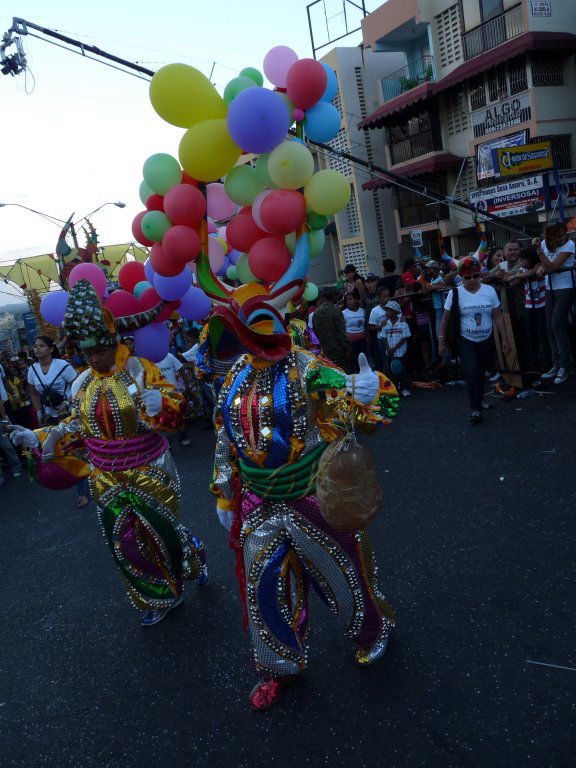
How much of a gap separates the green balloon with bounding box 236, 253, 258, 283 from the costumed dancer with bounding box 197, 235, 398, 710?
23 cm

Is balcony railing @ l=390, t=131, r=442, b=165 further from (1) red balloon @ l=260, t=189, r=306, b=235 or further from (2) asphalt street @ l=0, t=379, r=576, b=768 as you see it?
(1) red balloon @ l=260, t=189, r=306, b=235

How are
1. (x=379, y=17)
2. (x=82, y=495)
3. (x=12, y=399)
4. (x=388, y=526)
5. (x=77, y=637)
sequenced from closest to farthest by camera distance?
(x=77, y=637), (x=388, y=526), (x=82, y=495), (x=12, y=399), (x=379, y=17)

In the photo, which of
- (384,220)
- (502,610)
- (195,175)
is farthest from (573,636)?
(384,220)

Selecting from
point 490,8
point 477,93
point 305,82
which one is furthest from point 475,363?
point 490,8

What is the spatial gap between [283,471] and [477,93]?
18473 mm

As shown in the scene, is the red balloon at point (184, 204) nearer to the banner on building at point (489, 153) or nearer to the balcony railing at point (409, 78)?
the banner on building at point (489, 153)

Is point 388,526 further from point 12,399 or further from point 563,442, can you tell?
point 12,399

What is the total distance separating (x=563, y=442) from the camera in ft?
16.9

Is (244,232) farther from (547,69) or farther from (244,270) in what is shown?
(547,69)

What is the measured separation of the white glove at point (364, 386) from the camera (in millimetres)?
2221

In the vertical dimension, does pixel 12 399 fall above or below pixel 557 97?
below

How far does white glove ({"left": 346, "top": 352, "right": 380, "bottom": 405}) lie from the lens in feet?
7.29

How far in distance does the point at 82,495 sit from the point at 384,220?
61.2 ft

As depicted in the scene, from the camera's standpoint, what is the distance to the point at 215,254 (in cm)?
305
